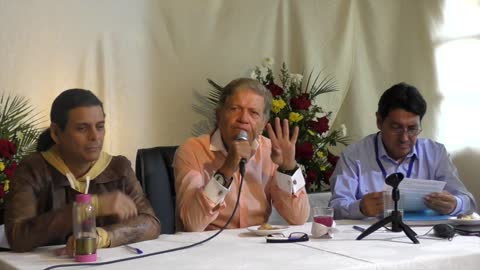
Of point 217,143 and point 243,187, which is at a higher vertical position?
point 217,143

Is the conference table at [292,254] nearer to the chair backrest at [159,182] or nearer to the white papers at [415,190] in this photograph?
the white papers at [415,190]

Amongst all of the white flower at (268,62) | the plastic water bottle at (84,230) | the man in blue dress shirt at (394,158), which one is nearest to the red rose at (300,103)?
the white flower at (268,62)

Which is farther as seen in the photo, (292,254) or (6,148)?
(6,148)

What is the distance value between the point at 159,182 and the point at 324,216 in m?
0.96

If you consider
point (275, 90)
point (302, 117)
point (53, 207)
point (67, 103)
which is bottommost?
point (53, 207)

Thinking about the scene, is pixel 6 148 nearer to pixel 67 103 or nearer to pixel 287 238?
pixel 67 103

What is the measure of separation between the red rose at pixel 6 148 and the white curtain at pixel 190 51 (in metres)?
0.67

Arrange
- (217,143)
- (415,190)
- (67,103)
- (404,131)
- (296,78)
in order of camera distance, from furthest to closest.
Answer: (296,78) < (404,131) < (217,143) < (415,190) < (67,103)

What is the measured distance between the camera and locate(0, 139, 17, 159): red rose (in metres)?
2.82

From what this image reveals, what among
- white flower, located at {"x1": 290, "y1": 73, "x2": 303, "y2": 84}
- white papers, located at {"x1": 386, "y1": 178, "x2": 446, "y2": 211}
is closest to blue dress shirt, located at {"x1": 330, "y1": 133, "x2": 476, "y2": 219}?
white papers, located at {"x1": 386, "y1": 178, "x2": 446, "y2": 211}

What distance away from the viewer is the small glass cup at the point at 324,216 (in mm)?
2137

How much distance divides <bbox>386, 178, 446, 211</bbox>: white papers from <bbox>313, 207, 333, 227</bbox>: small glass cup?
368mm

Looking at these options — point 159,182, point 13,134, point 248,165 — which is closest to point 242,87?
point 248,165

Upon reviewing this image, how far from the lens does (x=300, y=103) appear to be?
3824mm
